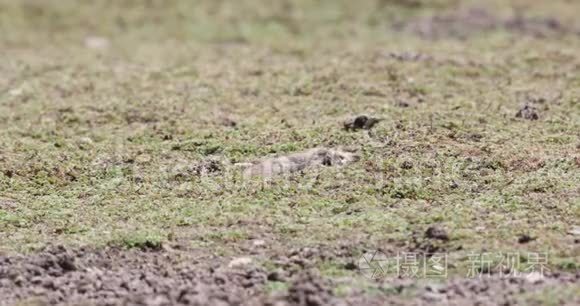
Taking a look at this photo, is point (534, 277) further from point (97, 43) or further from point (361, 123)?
point (97, 43)

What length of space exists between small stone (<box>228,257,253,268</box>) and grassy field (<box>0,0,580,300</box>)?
0.13m

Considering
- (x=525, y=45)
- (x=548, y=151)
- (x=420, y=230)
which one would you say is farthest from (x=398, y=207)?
(x=525, y=45)

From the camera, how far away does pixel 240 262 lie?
5703 millimetres

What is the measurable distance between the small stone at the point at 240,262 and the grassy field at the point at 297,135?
13 cm

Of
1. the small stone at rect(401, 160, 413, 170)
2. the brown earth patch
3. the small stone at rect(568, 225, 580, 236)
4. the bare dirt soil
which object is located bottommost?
the bare dirt soil

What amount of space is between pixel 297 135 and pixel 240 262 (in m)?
2.29

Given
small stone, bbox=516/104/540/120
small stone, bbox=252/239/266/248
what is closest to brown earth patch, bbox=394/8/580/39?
small stone, bbox=516/104/540/120

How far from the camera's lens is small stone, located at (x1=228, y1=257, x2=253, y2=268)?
5672 millimetres

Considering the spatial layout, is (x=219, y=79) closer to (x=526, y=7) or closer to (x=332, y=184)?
(x=332, y=184)

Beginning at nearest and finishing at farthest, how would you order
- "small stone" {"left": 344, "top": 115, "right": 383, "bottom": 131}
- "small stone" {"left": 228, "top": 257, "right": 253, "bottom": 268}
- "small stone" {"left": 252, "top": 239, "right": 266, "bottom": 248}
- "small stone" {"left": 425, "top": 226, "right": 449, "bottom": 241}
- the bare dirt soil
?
the bare dirt soil < "small stone" {"left": 228, "top": 257, "right": 253, "bottom": 268} < "small stone" {"left": 425, "top": 226, "right": 449, "bottom": 241} < "small stone" {"left": 252, "top": 239, "right": 266, "bottom": 248} < "small stone" {"left": 344, "top": 115, "right": 383, "bottom": 131}
